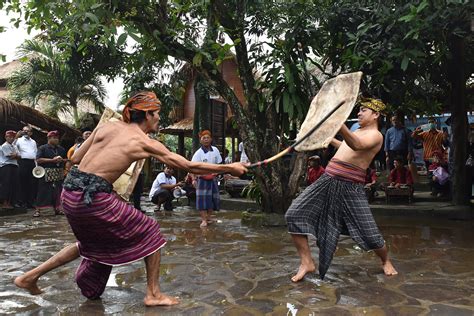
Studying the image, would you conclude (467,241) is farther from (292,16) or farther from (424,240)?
(292,16)

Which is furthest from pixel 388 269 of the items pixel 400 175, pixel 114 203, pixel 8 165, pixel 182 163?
pixel 8 165

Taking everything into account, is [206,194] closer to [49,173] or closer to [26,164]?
[49,173]

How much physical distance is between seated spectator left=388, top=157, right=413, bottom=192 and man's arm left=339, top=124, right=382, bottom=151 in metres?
5.73

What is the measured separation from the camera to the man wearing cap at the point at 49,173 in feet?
32.9

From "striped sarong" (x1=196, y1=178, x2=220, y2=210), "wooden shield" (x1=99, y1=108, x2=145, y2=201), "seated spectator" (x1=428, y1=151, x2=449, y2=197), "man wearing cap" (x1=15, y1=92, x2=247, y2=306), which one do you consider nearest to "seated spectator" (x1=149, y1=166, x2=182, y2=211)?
"striped sarong" (x1=196, y1=178, x2=220, y2=210)

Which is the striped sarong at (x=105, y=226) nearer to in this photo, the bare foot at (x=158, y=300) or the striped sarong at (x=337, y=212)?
the bare foot at (x=158, y=300)

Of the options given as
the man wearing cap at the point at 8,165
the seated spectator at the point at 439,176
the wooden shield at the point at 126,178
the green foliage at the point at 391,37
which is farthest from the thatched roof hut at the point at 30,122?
the seated spectator at the point at 439,176

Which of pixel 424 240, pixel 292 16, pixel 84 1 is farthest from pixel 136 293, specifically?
pixel 292 16

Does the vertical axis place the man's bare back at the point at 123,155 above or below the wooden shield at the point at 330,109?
below

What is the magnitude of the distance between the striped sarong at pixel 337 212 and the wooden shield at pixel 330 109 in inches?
23.6

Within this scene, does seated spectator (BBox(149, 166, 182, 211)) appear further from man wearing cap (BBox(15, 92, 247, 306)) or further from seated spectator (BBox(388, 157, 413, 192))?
man wearing cap (BBox(15, 92, 247, 306))

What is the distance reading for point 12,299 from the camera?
3855 millimetres

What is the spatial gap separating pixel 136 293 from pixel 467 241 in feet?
15.1

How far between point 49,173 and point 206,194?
13.1 feet
